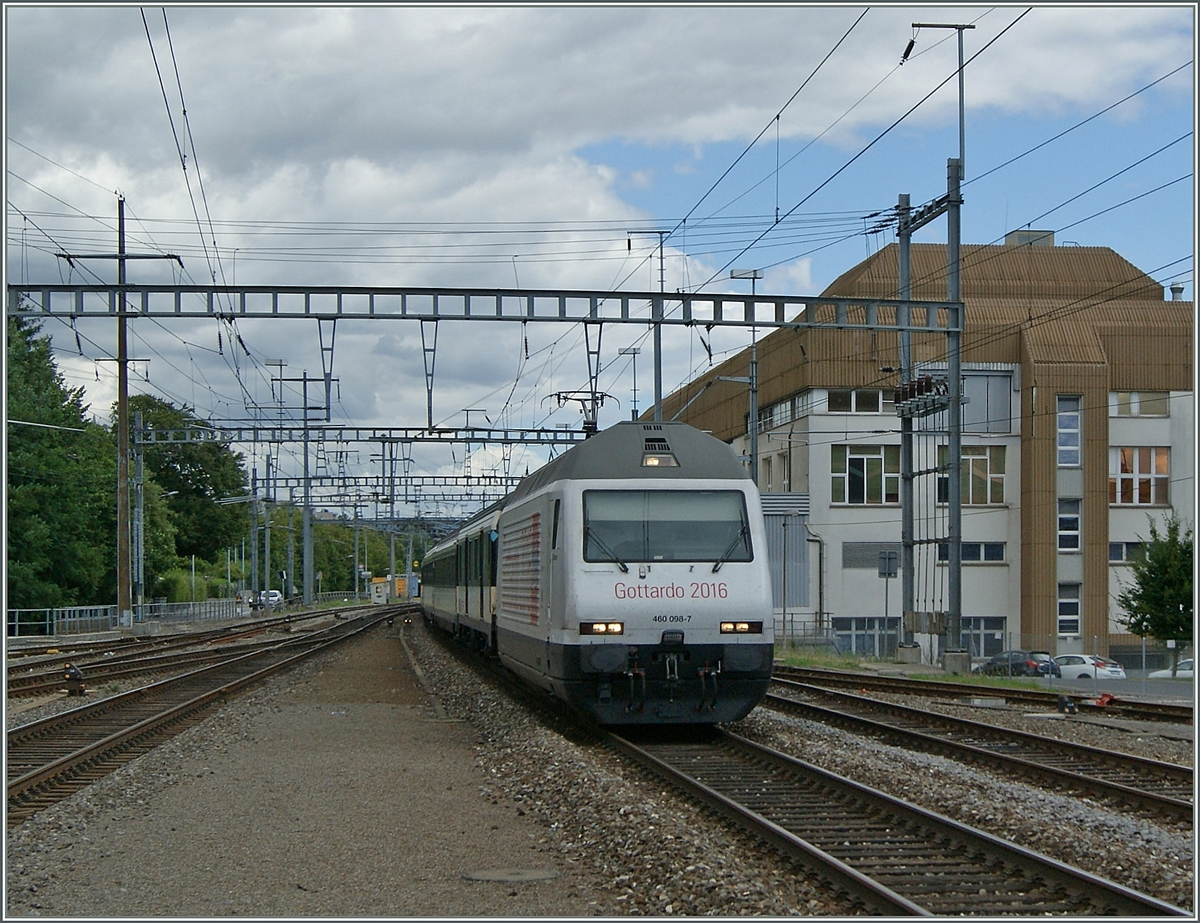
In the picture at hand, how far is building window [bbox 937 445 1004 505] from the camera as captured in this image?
49938 millimetres

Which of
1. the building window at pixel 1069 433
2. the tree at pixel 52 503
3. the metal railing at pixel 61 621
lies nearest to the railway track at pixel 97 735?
the metal railing at pixel 61 621

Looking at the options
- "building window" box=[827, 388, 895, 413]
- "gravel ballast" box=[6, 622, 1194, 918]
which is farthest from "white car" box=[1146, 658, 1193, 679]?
"gravel ballast" box=[6, 622, 1194, 918]

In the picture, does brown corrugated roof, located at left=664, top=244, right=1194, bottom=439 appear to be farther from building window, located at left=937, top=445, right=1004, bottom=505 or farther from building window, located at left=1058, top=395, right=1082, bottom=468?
building window, located at left=937, top=445, right=1004, bottom=505

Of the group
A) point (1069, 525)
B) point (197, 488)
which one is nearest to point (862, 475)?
point (1069, 525)

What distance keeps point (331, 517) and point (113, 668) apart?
285ft

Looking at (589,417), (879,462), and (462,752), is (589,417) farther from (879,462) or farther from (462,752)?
(462,752)

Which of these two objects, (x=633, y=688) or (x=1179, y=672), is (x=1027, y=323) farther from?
(x=633, y=688)

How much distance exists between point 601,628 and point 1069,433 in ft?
128

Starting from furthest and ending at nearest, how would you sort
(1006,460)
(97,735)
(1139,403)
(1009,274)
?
(1009,274) < (1006,460) < (1139,403) < (97,735)

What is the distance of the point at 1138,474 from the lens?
1988 inches

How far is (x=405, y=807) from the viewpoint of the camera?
35.8 ft

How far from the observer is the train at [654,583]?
14180mm

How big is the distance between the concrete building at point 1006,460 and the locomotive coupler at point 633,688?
34.1 m

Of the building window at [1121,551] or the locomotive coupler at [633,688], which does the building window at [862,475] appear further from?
the locomotive coupler at [633,688]
